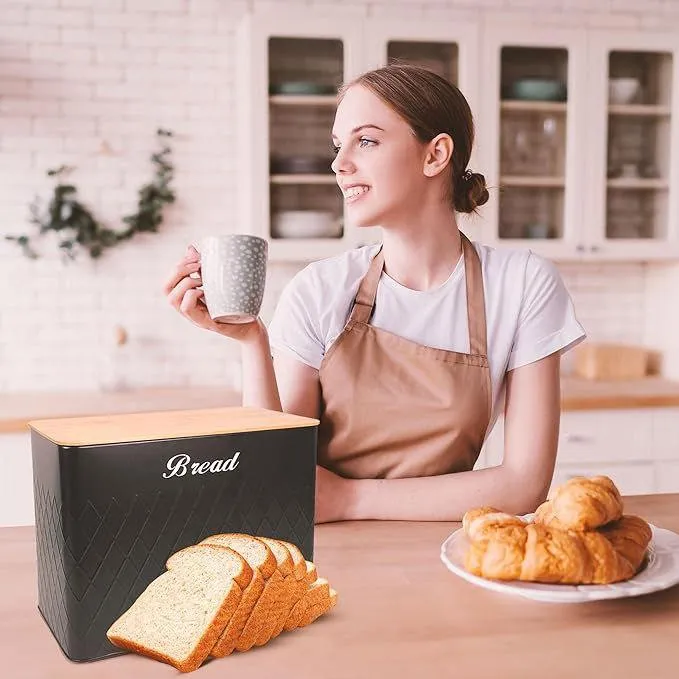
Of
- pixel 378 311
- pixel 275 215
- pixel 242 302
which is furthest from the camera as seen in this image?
pixel 275 215

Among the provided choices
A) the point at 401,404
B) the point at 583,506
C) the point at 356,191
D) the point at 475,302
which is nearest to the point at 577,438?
the point at 475,302

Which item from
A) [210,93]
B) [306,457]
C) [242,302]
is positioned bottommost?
[306,457]

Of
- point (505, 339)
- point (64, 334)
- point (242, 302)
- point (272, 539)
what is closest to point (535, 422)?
point (505, 339)

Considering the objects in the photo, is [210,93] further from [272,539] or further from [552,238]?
[272,539]

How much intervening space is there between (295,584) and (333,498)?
1.58 ft

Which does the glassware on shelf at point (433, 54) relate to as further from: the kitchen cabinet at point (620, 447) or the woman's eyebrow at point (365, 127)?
the woman's eyebrow at point (365, 127)

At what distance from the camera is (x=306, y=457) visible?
93 cm

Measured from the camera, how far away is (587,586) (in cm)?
91

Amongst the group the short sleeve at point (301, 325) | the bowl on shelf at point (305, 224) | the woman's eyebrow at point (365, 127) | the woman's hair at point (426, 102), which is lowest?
the short sleeve at point (301, 325)

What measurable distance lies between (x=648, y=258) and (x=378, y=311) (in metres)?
2.11

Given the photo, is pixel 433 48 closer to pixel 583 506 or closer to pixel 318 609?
pixel 583 506

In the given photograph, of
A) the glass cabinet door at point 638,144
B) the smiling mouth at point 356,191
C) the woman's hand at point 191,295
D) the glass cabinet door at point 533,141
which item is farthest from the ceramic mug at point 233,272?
the glass cabinet door at point 638,144

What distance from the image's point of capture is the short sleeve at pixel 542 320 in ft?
5.31

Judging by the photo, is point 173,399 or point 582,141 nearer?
point 173,399
